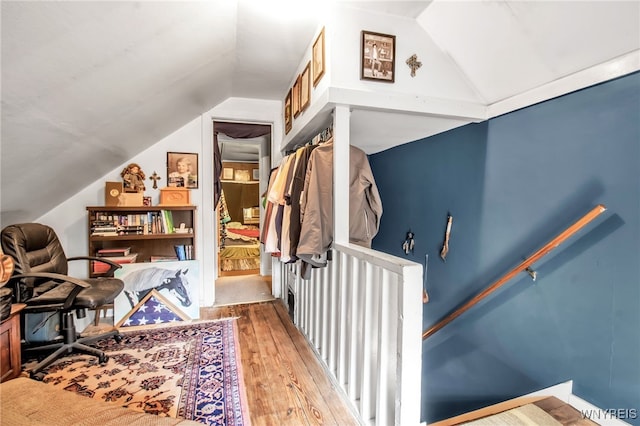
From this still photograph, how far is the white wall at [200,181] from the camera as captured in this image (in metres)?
3.03

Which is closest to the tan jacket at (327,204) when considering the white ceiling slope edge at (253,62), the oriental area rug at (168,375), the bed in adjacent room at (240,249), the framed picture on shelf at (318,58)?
the white ceiling slope edge at (253,62)

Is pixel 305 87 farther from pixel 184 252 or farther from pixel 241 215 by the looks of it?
pixel 241 215

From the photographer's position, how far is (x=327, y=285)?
200 centimetres

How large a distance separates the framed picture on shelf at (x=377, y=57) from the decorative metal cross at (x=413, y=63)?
11cm

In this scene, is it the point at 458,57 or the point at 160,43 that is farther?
the point at 458,57

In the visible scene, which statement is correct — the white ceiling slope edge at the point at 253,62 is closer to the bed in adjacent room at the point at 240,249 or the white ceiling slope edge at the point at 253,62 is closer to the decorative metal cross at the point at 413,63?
the decorative metal cross at the point at 413,63

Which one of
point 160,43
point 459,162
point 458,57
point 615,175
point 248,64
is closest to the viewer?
point 615,175

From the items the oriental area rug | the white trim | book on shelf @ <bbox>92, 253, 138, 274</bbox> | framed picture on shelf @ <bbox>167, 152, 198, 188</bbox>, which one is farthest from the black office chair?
the white trim

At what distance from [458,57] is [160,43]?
5.80 feet

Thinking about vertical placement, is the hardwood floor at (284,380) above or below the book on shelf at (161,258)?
below

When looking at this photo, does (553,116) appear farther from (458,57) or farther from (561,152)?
(458,57)

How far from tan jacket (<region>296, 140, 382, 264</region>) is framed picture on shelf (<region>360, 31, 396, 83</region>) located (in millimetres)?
460

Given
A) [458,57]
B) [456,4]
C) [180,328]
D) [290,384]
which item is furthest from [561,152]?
[180,328]

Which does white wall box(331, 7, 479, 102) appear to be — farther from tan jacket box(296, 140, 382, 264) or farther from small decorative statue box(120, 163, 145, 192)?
small decorative statue box(120, 163, 145, 192)
